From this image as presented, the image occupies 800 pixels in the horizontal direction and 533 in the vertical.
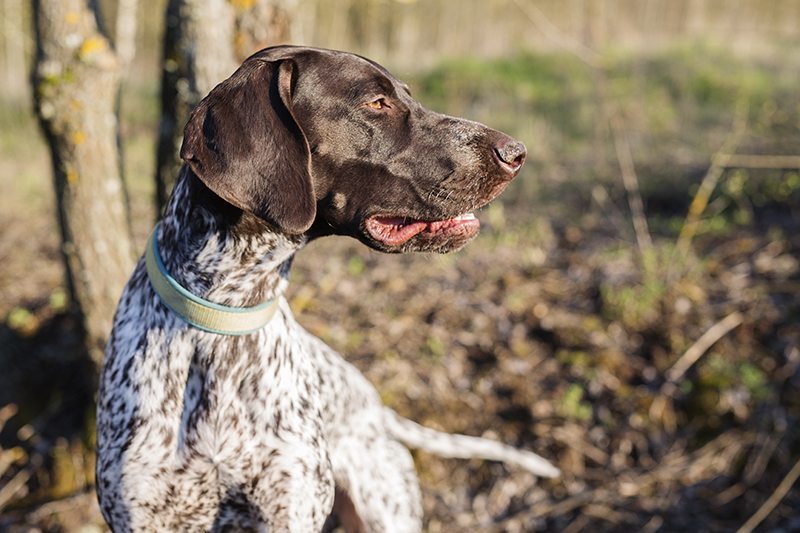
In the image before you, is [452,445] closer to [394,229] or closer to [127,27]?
[394,229]

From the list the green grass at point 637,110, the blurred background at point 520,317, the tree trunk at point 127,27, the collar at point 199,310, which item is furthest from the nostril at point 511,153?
the tree trunk at point 127,27

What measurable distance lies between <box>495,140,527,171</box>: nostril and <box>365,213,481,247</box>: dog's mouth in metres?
0.23

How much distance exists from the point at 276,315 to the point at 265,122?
0.80 metres

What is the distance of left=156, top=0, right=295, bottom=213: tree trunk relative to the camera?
3.97 metres

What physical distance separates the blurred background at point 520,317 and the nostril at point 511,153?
33.3 inches

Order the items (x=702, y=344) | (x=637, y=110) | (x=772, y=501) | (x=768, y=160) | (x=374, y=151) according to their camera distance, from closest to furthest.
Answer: (x=374, y=151)
(x=772, y=501)
(x=702, y=344)
(x=768, y=160)
(x=637, y=110)

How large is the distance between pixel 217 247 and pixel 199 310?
0.22 metres

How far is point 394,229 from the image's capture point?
2715 mm

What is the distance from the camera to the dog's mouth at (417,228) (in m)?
2.68

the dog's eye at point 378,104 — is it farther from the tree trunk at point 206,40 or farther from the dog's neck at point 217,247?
the tree trunk at point 206,40

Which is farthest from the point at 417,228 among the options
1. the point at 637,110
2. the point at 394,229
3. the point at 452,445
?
the point at 637,110

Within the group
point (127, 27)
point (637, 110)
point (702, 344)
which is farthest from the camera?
point (127, 27)

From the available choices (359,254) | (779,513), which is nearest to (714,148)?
(359,254)

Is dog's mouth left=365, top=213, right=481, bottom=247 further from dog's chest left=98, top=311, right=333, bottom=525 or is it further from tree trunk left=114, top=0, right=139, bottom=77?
tree trunk left=114, top=0, right=139, bottom=77
